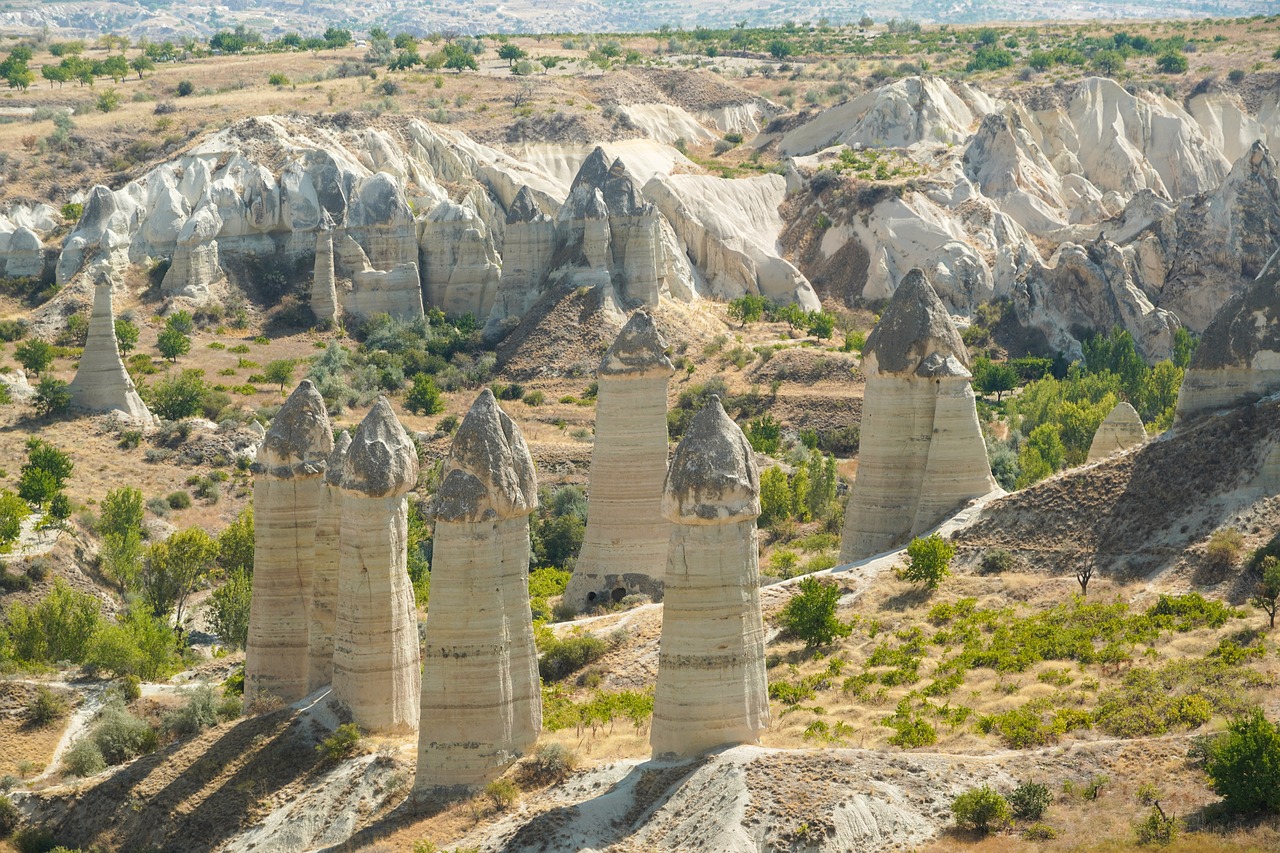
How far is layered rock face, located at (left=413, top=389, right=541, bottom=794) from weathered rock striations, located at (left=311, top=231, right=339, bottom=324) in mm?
49703

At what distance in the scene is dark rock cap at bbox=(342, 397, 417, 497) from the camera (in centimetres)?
2908

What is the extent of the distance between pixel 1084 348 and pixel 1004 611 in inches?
1763

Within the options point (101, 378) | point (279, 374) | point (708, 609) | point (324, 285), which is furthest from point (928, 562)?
point (324, 285)

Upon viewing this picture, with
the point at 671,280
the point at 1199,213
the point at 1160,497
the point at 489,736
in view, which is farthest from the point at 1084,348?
the point at 489,736

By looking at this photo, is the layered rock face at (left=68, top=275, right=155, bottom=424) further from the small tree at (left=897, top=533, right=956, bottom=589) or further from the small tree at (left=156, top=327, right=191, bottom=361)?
the small tree at (left=897, top=533, right=956, bottom=589)

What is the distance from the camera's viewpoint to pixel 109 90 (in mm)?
103188

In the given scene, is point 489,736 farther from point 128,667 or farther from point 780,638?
point 128,667

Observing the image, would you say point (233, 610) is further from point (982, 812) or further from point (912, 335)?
point (982, 812)

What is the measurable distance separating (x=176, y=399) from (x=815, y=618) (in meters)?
36.3

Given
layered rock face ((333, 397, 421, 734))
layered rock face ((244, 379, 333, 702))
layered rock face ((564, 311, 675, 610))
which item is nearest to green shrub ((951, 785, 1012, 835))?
layered rock face ((333, 397, 421, 734))

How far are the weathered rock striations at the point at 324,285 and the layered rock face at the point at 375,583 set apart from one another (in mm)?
47043

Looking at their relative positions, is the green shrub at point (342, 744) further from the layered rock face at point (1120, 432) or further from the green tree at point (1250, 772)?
the layered rock face at point (1120, 432)

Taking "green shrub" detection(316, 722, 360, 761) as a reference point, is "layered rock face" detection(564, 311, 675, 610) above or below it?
above

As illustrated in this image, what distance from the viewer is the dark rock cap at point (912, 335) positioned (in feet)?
121
